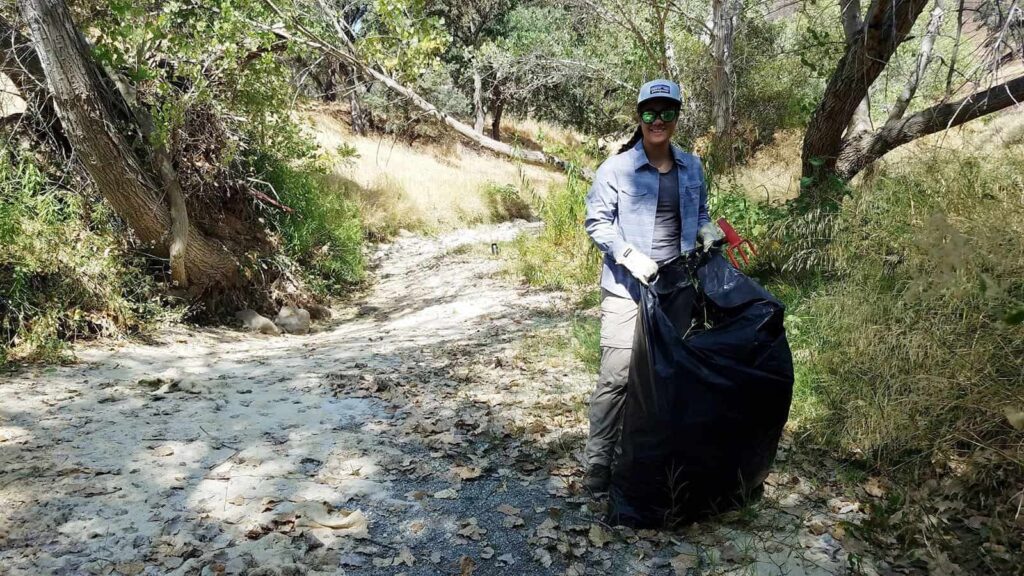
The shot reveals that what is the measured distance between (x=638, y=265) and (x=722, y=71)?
514cm

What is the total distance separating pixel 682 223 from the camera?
2.96 metres

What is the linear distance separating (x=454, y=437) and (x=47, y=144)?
19.4 ft

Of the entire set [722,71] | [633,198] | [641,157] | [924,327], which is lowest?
[924,327]

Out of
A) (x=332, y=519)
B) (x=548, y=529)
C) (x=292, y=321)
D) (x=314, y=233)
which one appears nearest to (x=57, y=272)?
(x=292, y=321)

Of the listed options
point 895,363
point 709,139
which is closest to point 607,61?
point 709,139

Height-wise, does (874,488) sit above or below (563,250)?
below

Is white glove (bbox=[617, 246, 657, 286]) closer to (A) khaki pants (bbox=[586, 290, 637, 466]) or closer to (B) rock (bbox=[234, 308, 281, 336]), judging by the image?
(A) khaki pants (bbox=[586, 290, 637, 466])

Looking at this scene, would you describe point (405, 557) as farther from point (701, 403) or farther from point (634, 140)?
point (634, 140)

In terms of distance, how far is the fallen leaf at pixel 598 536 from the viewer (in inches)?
109

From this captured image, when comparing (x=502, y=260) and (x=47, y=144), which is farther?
(x=502, y=260)

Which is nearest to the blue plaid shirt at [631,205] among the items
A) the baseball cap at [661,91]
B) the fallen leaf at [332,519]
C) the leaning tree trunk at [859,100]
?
the baseball cap at [661,91]

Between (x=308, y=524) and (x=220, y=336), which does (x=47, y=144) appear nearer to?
(x=220, y=336)

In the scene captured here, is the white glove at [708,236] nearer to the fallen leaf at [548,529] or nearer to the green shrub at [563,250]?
the fallen leaf at [548,529]

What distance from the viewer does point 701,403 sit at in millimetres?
2496
